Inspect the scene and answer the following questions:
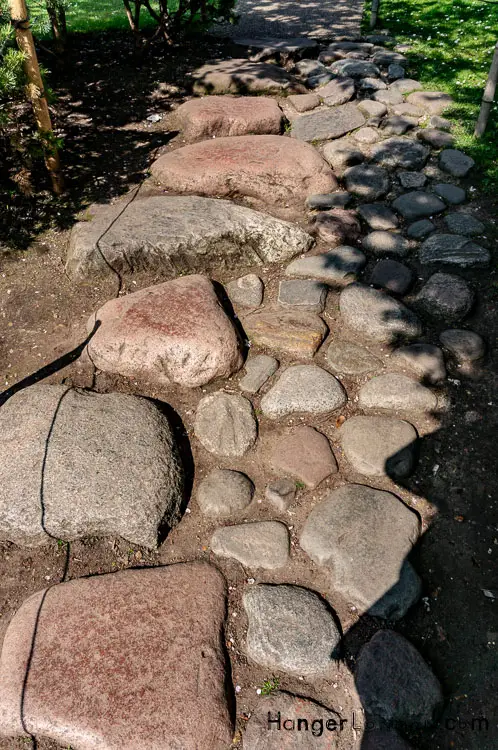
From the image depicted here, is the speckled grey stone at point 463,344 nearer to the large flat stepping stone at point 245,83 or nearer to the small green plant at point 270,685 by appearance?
the small green plant at point 270,685

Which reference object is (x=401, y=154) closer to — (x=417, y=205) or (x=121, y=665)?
(x=417, y=205)

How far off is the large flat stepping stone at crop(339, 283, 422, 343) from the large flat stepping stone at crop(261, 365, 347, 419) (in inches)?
20.9

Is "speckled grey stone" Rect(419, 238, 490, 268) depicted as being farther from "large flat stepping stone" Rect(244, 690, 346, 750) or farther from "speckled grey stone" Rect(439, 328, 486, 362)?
"large flat stepping stone" Rect(244, 690, 346, 750)

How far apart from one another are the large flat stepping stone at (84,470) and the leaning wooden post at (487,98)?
455cm

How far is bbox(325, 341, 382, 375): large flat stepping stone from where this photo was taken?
375 centimetres

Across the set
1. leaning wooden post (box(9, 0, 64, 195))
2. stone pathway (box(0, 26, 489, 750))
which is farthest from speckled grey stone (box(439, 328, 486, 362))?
leaning wooden post (box(9, 0, 64, 195))

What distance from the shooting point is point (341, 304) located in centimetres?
416

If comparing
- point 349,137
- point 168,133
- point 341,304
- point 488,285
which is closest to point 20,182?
point 168,133

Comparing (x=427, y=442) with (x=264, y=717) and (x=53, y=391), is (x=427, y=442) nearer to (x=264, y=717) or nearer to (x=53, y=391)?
(x=264, y=717)

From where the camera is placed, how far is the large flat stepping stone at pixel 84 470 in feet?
9.52

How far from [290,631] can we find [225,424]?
1.29 m

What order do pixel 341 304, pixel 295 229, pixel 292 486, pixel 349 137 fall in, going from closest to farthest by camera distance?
pixel 292 486
pixel 341 304
pixel 295 229
pixel 349 137

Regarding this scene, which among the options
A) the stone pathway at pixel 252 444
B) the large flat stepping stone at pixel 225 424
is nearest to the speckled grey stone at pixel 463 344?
the stone pathway at pixel 252 444

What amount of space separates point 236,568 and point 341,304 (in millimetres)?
2128
